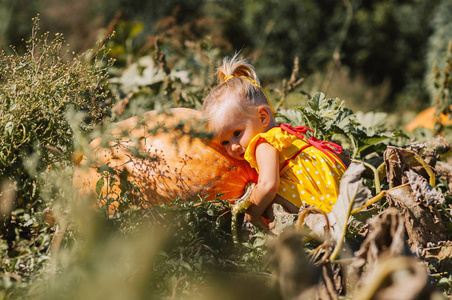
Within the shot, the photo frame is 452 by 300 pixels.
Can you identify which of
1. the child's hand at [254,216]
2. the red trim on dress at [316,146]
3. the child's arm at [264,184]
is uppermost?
the red trim on dress at [316,146]

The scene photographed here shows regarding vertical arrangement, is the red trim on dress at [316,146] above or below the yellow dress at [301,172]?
above

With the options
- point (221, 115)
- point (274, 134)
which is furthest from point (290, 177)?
point (221, 115)

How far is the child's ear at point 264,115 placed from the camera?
2.07m

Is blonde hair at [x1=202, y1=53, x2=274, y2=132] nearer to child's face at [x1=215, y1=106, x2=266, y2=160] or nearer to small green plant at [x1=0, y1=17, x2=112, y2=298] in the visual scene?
child's face at [x1=215, y1=106, x2=266, y2=160]

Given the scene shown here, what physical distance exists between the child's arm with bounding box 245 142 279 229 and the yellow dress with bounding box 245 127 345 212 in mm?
46

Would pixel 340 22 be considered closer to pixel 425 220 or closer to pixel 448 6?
pixel 448 6

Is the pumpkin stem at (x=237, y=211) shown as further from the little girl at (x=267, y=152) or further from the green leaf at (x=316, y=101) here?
the green leaf at (x=316, y=101)

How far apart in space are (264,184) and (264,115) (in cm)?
38

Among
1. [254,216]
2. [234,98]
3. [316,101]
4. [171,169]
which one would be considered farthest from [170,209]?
[316,101]

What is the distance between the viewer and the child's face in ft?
6.53

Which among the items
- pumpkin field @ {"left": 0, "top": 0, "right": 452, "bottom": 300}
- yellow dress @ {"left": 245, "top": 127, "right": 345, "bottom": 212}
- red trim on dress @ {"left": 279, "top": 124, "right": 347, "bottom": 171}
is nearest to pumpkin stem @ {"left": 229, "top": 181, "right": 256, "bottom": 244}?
pumpkin field @ {"left": 0, "top": 0, "right": 452, "bottom": 300}

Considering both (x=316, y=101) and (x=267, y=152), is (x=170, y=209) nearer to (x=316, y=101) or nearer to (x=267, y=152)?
(x=267, y=152)

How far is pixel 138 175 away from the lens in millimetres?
1888

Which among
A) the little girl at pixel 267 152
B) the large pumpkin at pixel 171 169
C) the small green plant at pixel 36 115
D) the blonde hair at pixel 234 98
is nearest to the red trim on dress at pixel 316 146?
the little girl at pixel 267 152
